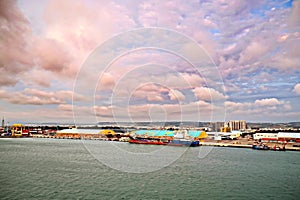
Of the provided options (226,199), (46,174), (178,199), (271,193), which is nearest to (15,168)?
(46,174)

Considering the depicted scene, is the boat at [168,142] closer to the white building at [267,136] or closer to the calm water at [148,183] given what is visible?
the white building at [267,136]

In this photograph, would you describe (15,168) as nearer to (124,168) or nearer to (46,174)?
(46,174)

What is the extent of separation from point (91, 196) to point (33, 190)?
2.85m

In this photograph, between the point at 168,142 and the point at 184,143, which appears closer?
the point at 184,143

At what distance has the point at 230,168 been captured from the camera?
18.1 meters

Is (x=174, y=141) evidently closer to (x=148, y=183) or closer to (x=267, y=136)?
(x=267, y=136)

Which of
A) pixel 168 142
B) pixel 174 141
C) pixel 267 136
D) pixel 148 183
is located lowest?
pixel 168 142

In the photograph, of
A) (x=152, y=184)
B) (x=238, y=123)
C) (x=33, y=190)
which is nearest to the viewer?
(x=33, y=190)

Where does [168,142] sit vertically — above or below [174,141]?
below

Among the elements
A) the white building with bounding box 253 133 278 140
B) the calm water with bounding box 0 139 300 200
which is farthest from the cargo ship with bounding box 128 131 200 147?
the calm water with bounding box 0 139 300 200

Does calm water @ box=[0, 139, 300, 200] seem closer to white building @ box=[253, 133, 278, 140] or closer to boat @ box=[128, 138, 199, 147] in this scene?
boat @ box=[128, 138, 199, 147]

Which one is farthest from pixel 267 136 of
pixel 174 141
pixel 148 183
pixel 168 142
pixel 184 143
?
pixel 148 183

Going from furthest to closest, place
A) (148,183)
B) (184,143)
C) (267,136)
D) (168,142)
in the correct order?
(267,136) < (168,142) < (184,143) < (148,183)

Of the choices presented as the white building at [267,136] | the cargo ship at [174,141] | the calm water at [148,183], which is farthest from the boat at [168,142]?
the calm water at [148,183]
